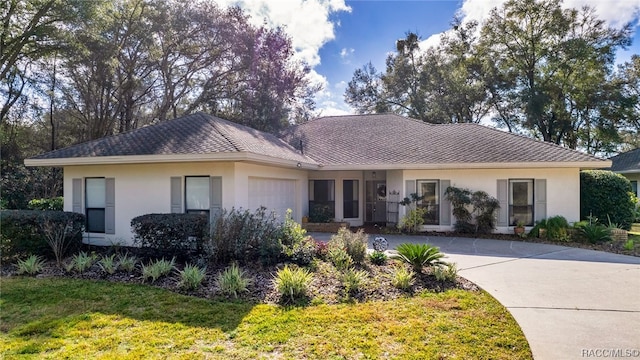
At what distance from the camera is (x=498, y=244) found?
10883mm

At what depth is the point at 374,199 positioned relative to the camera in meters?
16.6

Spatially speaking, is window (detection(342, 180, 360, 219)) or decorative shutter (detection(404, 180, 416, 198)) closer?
decorative shutter (detection(404, 180, 416, 198))

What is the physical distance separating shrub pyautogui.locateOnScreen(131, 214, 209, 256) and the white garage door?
281 centimetres

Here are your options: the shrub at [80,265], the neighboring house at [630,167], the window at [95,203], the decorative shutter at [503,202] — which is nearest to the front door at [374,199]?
the decorative shutter at [503,202]

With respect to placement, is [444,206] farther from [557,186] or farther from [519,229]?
[557,186]

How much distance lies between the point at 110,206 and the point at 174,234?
4.26m

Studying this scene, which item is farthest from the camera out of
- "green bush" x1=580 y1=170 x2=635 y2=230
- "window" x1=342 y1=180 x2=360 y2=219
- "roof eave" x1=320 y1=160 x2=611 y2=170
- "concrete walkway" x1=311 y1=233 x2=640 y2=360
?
"window" x1=342 y1=180 x2=360 y2=219

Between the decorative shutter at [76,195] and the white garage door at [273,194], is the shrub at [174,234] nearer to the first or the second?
the white garage door at [273,194]

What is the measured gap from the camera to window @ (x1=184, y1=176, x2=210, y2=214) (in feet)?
31.6

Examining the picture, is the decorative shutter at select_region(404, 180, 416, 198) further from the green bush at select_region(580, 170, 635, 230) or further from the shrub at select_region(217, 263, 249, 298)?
the shrub at select_region(217, 263, 249, 298)

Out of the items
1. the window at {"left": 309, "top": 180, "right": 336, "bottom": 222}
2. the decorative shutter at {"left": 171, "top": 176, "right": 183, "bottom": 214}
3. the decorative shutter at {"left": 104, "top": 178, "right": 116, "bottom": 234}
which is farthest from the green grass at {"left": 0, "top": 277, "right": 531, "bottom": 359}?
the window at {"left": 309, "top": 180, "right": 336, "bottom": 222}

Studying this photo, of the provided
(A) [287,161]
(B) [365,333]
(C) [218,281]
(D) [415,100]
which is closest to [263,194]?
(A) [287,161]

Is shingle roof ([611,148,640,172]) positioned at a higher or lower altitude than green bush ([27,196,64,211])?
higher

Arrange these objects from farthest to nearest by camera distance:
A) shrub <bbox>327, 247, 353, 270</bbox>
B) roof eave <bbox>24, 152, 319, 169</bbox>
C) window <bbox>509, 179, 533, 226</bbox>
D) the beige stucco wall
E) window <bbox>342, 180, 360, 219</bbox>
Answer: window <bbox>342, 180, 360, 219</bbox> → window <bbox>509, 179, 533, 226</bbox> → the beige stucco wall → roof eave <bbox>24, 152, 319, 169</bbox> → shrub <bbox>327, 247, 353, 270</bbox>
